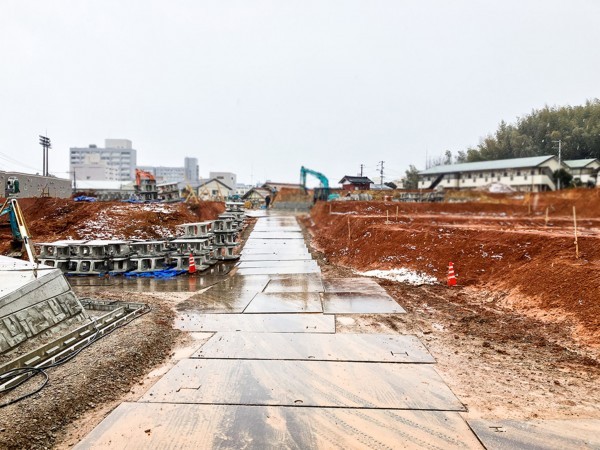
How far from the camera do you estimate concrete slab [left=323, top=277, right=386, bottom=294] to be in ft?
39.9

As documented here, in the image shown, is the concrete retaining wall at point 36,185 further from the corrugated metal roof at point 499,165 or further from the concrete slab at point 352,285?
the corrugated metal roof at point 499,165

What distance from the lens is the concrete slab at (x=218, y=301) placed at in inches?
400

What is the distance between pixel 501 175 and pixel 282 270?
44704mm

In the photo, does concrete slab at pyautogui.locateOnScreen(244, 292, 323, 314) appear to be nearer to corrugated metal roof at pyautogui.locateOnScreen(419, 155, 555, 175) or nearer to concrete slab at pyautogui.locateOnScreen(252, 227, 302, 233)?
concrete slab at pyautogui.locateOnScreen(252, 227, 302, 233)

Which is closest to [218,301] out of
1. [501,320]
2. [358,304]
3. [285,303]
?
[285,303]

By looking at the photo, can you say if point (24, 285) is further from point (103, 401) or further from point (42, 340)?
point (103, 401)

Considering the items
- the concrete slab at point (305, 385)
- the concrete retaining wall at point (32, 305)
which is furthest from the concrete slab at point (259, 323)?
the concrete retaining wall at point (32, 305)

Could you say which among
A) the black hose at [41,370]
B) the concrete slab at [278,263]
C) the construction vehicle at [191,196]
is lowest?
the black hose at [41,370]

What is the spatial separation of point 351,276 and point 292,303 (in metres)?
4.41

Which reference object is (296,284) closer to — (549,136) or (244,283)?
(244,283)

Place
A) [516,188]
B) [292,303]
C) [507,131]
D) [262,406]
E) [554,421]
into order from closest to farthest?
[554,421], [262,406], [292,303], [516,188], [507,131]

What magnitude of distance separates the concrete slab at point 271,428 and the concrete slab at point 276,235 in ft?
68.2

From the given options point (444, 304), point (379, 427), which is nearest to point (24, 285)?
point (379, 427)

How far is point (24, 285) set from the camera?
7.36 metres
